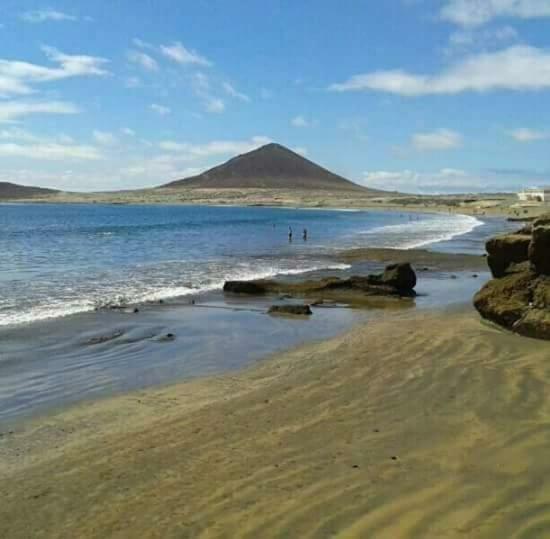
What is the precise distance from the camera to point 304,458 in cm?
584

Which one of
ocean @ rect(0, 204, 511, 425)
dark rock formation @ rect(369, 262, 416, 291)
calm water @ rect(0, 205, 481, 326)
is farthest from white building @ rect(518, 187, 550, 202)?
dark rock formation @ rect(369, 262, 416, 291)

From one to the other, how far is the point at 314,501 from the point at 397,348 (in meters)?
5.99

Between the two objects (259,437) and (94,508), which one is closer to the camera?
(94,508)

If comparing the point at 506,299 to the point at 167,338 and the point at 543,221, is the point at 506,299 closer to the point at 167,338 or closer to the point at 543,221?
the point at 543,221

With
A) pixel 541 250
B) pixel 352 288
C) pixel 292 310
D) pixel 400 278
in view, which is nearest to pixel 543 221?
pixel 541 250

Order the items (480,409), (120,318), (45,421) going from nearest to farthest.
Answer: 1. (480,409)
2. (45,421)
3. (120,318)

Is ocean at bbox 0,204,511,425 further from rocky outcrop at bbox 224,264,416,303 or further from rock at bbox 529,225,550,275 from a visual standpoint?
rock at bbox 529,225,550,275

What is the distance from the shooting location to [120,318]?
1505 centimetres

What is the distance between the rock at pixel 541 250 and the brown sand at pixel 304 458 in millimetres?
2321

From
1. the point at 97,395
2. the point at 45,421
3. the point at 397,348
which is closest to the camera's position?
the point at 45,421

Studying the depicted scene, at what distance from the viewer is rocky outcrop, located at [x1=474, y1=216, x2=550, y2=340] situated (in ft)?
35.4

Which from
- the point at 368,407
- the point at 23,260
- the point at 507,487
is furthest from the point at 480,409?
the point at 23,260

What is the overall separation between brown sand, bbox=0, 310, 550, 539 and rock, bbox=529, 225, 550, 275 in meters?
2.32

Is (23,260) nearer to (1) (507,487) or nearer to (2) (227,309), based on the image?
(2) (227,309)
